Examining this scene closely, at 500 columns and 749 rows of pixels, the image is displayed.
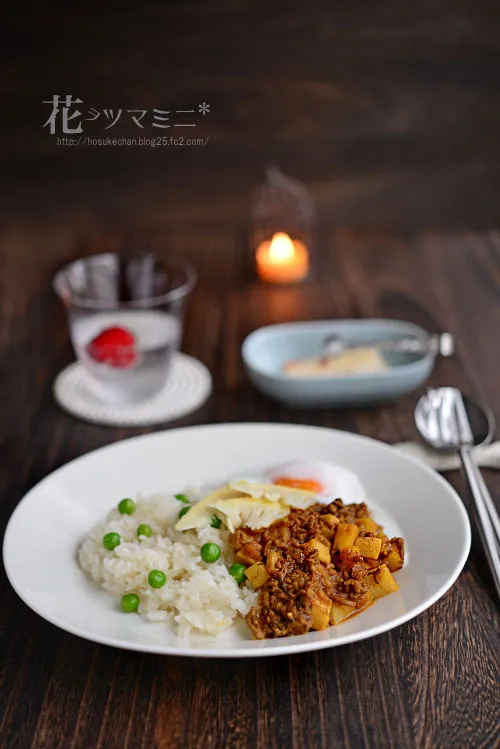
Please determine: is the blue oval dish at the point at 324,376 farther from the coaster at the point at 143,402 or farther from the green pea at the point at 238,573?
the green pea at the point at 238,573

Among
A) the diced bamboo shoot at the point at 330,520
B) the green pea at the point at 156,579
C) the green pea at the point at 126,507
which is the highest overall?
the diced bamboo shoot at the point at 330,520

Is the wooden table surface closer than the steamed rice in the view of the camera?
Yes

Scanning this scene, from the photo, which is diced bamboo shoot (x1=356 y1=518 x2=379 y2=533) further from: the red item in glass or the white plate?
the red item in glass

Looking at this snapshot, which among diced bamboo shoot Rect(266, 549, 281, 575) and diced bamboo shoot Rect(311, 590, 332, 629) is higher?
diced bamboo shoot Rect(311, 590, 332, 629)

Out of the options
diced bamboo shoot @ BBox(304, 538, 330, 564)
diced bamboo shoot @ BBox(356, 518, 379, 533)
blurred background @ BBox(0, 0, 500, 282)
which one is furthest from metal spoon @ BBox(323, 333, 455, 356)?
blurred background @ BBox(0, 0, 500, 282)

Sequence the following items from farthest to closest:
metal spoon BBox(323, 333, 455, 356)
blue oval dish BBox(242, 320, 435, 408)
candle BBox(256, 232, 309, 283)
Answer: candle BBox(256, 232, 309, 283) → metal spoon BBox(323, 333, 455, 356) → blue oval dish BBox(242, 320, 435, 408)

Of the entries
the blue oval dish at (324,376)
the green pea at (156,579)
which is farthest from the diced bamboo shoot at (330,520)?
the blue oval dish at (324,376)

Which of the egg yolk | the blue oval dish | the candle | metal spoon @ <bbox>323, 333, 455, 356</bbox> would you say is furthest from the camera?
the candle
